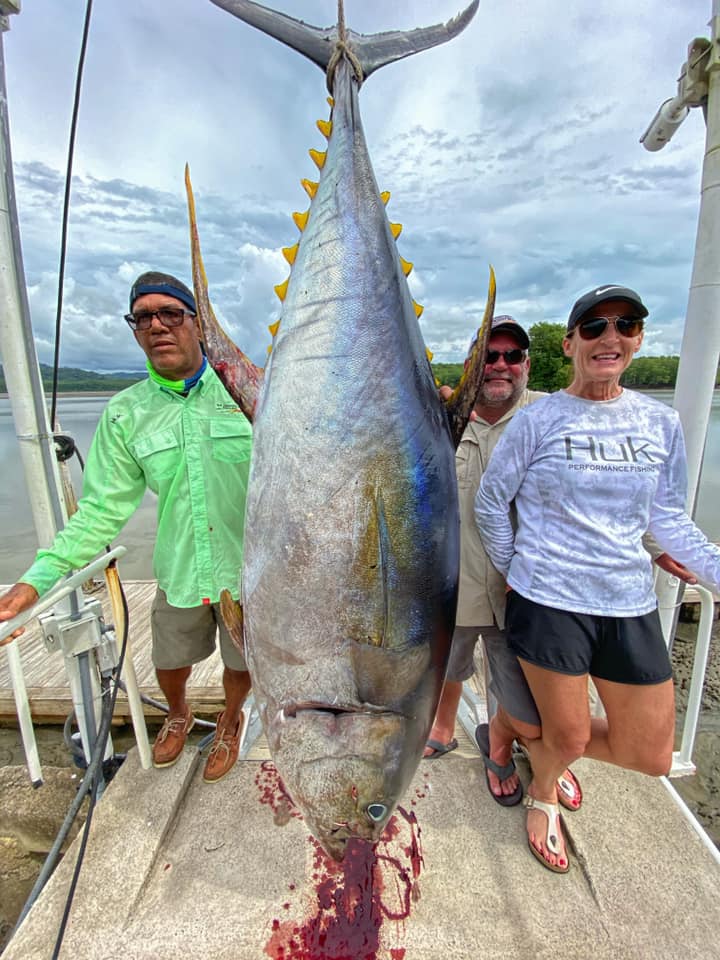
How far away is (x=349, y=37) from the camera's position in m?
1.48

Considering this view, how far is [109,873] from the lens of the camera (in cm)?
169

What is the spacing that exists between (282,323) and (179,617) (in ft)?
4.61

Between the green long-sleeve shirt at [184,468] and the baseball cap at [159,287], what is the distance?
0.29 metres

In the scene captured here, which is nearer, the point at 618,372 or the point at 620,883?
the point at 618,372

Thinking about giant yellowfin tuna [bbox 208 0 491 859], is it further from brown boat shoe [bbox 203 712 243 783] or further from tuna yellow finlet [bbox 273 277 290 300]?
brown boat shoe [bbox 203 712 243 783]

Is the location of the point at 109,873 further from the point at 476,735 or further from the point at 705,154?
the point at 705,154

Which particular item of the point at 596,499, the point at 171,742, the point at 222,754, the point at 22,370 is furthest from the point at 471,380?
the point at 171,742

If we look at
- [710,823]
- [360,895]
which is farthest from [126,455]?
[710,823]

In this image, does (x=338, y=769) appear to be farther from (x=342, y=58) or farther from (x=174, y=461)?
(x=342, y=58)

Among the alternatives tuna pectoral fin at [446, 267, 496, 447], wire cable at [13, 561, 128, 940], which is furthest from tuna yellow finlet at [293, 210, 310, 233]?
wire cable at [13, 561, 128, 940]

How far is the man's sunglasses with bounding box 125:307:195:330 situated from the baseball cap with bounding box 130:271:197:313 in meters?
0.04

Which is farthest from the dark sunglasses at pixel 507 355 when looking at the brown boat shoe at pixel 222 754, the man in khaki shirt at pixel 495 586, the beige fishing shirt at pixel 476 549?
the brown boat shoe at pixel 222 754

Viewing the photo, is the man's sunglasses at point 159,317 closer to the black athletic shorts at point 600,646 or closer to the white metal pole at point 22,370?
the white metal pole at point 22,370

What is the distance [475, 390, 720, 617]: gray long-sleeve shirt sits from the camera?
1.54m
